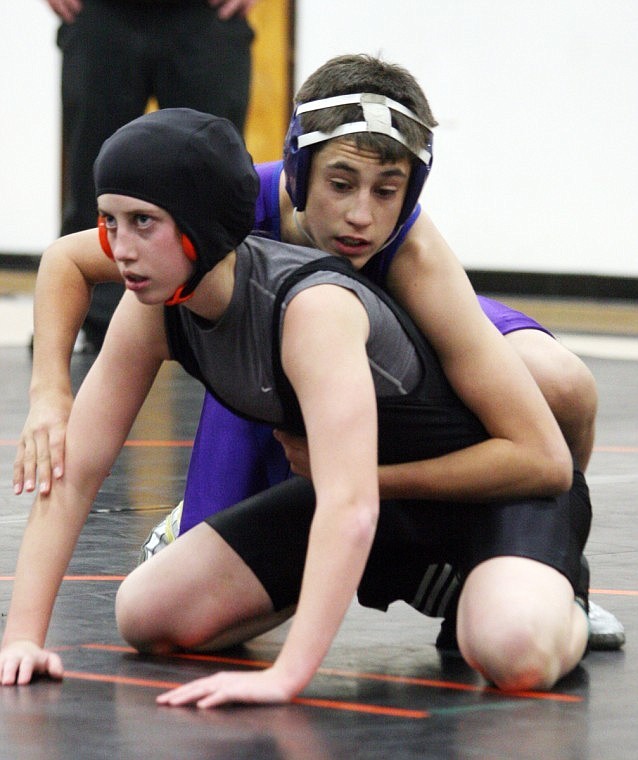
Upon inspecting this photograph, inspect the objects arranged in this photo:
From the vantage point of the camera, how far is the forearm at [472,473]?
97.0 inches

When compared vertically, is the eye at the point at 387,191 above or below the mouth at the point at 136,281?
above

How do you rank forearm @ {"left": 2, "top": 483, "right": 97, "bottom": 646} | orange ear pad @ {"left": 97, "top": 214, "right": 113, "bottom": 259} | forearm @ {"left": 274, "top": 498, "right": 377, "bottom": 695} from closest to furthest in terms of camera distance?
forearm @ {"left": 274, "top": 498, "right": 377, "bottom": 695}, orange ear pad @ {"left": 97, "top": 214, "right": 113, "bottom": 259}, forearm @ {"left": 2, "top": 483, "right": 97, "bottom": 646}

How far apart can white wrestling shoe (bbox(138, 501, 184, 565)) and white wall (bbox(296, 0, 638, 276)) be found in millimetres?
5918

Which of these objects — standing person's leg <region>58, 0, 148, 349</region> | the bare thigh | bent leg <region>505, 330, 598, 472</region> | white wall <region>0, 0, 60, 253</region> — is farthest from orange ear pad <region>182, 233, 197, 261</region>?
white wall <region>0, 0, 60, 253</region>

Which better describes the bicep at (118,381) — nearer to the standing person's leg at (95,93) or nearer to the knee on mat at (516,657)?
the knee on mat at (516,657)

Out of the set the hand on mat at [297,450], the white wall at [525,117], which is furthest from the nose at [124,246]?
the white wall at [525,117]

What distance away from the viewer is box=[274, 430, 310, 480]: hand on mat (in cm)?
244

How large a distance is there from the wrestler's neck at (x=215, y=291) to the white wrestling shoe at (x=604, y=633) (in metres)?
0.71

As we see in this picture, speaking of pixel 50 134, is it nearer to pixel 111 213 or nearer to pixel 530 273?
pixel 530 273

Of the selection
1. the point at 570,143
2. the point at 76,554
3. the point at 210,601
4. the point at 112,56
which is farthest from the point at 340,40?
the point at 210,601

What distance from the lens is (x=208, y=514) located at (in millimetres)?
2881

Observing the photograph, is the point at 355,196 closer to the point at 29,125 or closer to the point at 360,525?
the point at 360,525

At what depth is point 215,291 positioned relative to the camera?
2.31 meters

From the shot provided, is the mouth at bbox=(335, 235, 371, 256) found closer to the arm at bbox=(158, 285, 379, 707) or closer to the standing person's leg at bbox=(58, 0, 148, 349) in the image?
the arm at bbox=(158, 285, 379, 707)
